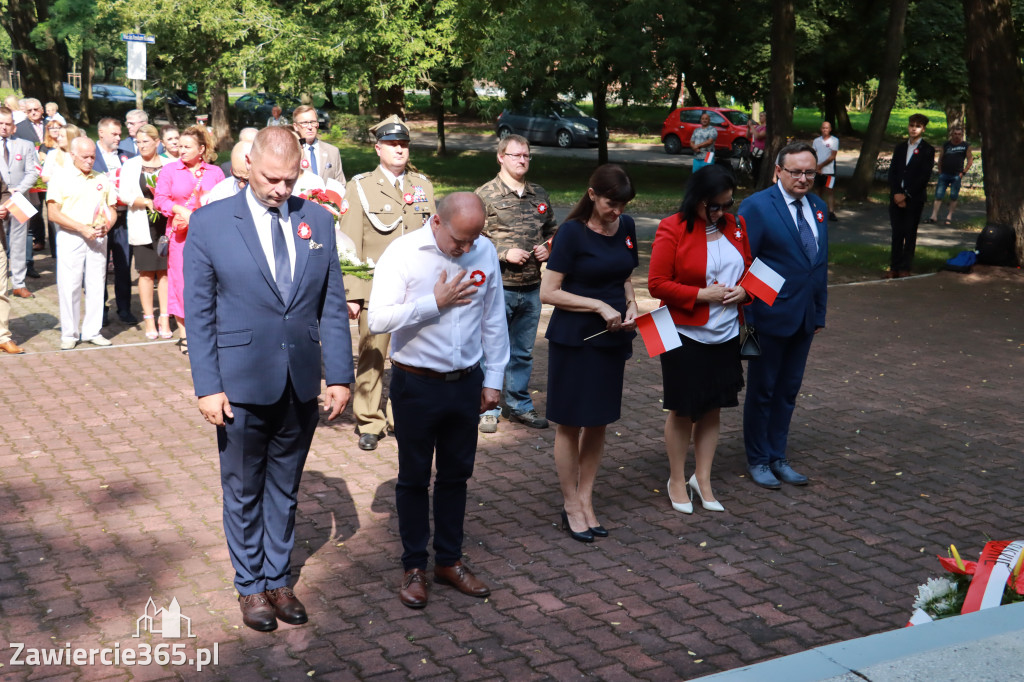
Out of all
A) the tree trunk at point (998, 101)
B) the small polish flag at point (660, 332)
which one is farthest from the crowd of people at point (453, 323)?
the tree trunk at point (998, 101)

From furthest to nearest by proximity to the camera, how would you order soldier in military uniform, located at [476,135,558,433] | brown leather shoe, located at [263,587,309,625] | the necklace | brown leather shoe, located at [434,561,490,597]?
1. soldier in military uniform, located at [476,135,558,433]
2. the necklace
3. brown leather shoe, located at [434,561,490,597]
4. brown leather shoe, located at [263,587,309,625]

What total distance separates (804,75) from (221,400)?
98.1ft

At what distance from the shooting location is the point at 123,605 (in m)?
4.76

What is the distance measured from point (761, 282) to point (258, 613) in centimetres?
338

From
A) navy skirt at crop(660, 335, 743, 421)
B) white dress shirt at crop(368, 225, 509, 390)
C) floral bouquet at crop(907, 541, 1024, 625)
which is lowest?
floral bouquet at crop(907, 541, 1024, 625)

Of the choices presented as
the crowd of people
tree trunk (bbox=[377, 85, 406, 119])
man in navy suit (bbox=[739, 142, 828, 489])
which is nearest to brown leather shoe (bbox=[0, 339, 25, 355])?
the crowd of people

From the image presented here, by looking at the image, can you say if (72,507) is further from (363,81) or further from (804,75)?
(804,75)

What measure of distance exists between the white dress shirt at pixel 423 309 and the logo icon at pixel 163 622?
1527mm

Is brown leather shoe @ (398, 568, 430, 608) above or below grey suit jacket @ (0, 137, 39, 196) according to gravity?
below

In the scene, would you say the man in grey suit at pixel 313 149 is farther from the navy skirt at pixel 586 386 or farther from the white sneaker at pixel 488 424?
the navy skirt at pixel 586 386

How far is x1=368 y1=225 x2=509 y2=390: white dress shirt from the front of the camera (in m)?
4.66

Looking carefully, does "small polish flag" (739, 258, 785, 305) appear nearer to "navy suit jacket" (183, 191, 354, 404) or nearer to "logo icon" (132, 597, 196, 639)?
"navy suit jacket" (183, 191, 354, 404)

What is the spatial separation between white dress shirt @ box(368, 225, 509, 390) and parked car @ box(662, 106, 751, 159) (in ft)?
100

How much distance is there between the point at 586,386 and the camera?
222 inches
